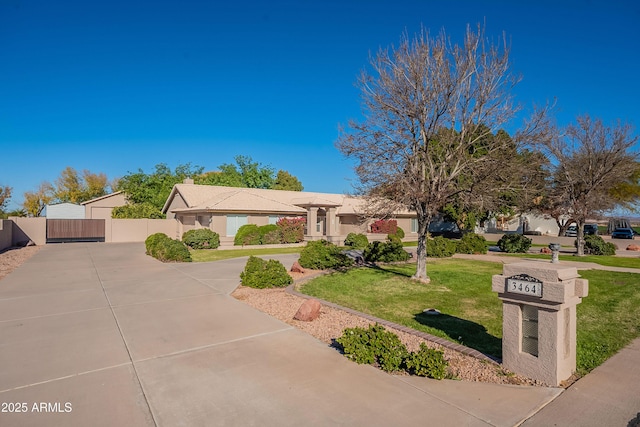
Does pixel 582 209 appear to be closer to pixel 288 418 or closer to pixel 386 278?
pixel 386 278

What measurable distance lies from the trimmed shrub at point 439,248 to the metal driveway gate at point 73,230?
27.3m

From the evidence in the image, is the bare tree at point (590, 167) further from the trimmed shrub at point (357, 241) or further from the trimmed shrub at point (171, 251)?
the trimmed shrub at point (171, 251)

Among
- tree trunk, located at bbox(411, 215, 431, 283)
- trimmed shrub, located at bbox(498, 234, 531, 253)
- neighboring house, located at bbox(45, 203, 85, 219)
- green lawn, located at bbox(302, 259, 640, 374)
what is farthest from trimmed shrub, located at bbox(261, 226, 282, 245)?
neighboring house, located at bbox(45, 203, 85, 219)

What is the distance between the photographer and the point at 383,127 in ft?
37.5

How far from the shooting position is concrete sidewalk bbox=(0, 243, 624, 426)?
377 cm

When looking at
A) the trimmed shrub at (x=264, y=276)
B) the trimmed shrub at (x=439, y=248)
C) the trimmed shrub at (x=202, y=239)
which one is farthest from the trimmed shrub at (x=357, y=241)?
the trimmed shrub at (x=264, y=276)

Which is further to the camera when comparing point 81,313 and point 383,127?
point 383,127

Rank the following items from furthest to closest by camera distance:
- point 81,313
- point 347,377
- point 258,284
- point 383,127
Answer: point 383,127 < point 258,284 < point 81,313 < point 347,377

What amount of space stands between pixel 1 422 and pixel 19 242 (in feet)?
94.9

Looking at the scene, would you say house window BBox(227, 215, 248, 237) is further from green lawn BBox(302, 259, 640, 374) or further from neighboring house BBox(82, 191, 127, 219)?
neighboring house BBox(82, 191, 127, 219)

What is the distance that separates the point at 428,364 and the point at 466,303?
186 inches

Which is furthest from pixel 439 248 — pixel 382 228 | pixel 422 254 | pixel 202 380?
pixel 202 380

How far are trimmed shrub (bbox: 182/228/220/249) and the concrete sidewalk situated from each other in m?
15.2

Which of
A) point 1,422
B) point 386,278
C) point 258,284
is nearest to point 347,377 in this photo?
point 1,422
